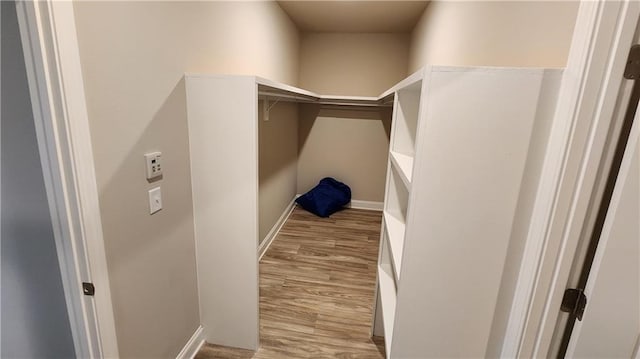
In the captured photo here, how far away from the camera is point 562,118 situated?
2.79 ft

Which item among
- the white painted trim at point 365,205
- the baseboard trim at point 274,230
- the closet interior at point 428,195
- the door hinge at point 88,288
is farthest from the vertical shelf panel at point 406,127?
the white painted trim at point 365,205

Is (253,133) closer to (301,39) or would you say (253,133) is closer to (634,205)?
(634,205)

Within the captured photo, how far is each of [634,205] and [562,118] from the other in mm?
295

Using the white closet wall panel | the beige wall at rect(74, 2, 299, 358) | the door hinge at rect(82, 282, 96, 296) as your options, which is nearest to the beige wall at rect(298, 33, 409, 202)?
the beige wall at rect(74, 2, 299, 358)

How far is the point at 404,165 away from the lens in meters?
1.41

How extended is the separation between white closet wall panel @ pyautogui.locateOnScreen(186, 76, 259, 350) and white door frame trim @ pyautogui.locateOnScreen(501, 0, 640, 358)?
121cm

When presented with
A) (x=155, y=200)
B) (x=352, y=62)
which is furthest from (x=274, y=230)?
(x=352, y=62)

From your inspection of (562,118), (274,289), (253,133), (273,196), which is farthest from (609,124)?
(273,196)

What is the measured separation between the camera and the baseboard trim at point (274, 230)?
2.87 meters

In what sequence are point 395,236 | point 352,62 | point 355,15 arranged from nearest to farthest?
point 395,236 → point 355,15 → point 352,62

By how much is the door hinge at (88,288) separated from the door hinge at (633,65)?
5.65 feet

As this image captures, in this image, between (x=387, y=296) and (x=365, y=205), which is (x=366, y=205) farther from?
(x=387, y=296)

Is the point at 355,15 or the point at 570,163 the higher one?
the point at 355,15

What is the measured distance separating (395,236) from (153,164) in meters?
1.22
